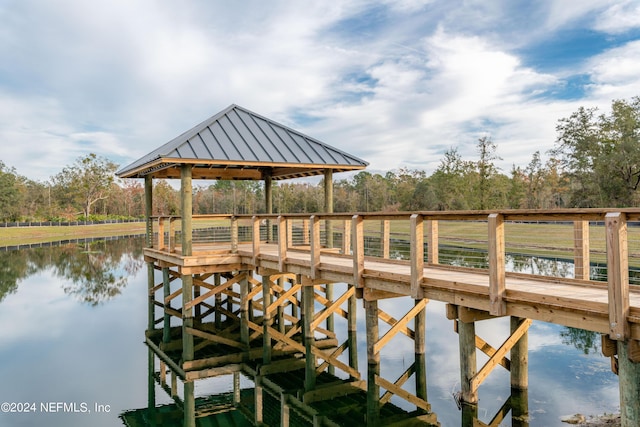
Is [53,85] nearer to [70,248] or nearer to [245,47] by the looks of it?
[70,248]

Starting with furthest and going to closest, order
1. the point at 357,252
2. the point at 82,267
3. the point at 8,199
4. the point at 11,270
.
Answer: the point at 8,199, the point at 82,267, the point at 11,270, the point at 357,252

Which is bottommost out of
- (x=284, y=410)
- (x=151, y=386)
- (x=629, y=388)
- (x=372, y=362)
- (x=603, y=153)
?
(x=151, y=386)

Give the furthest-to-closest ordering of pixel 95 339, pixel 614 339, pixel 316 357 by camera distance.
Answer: pixel 95 339 → pixel 316 357 → pixel 614 339

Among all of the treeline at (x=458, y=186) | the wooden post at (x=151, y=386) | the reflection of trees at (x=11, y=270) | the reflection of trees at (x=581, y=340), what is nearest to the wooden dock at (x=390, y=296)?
the wooden post at (x=151, y=386)

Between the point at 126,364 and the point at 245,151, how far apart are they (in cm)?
612

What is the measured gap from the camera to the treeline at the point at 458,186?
42.0 metres

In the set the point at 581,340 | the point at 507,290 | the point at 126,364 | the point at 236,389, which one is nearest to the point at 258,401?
the point at 236,389

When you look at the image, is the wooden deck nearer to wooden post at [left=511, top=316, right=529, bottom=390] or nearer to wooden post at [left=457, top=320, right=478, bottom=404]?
wooden post at [left=457, top=320, right=478, bottom=404]

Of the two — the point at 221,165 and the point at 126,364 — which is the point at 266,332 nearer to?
the point at 126,364

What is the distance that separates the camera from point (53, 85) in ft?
150

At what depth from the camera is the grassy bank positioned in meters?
46.4

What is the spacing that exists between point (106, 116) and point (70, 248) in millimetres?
31447

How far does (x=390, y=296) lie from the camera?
8500 mm

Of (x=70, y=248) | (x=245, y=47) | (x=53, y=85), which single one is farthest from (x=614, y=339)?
(x=53, y=85)
